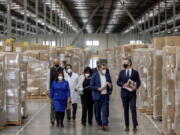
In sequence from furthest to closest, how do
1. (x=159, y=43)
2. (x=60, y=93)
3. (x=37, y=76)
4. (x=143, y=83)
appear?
(x=37, y=76) < (x=143, y=83) < (x=159, y=43) < (x=60, y=93)

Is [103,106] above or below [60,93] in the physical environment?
Answer: below

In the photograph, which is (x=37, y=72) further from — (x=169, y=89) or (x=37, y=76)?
(x=169, y=89)

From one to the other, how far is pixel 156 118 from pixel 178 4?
24519mm

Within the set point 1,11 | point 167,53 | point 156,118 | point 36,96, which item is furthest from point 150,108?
point 1,11

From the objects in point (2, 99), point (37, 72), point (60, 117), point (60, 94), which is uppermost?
point (37, 72)

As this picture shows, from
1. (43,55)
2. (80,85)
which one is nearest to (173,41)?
(80,85)

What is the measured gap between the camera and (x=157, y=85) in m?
10.6

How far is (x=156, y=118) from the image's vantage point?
1049 cm

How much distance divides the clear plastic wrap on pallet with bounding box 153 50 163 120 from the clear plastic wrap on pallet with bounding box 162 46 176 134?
192cm

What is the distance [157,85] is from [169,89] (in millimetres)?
2349

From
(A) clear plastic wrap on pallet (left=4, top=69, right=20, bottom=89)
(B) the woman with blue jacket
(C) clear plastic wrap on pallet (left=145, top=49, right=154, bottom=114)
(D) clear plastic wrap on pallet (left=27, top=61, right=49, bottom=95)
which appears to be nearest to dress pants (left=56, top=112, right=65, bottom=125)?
(B) the woman with blue jacket

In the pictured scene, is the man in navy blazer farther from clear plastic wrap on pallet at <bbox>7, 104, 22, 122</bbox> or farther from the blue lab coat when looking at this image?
clear plastic wrap on pallet at <bbox>7, 104, 22, 122</bbox>

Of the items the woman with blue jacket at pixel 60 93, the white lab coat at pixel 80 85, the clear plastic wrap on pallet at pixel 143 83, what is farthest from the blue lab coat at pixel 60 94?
the clear plastic wrap on pallet at pixel 143 83

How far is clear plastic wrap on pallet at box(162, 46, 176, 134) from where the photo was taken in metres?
8.14
